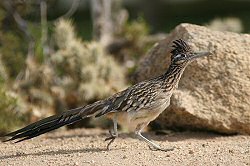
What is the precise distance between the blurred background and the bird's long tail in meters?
2.24

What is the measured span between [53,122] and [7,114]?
2490mm

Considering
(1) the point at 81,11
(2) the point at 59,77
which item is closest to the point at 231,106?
(2) the point at 59,77

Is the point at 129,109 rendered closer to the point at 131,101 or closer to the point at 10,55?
the point at 131,101

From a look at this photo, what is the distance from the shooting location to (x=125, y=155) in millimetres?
7469

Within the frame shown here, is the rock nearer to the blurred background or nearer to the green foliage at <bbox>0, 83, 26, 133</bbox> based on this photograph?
the blurred background

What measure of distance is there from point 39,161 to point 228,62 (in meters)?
3.07

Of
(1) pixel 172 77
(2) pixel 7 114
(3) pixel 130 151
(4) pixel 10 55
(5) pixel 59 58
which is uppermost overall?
(4) pixel 10 55

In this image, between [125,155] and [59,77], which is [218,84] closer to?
[125,155]

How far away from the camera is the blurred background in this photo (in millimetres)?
10820

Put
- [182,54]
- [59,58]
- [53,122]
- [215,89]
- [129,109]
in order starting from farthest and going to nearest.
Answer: [59,58] → [215,89] → [182,54] → [129,109] → [53,122]

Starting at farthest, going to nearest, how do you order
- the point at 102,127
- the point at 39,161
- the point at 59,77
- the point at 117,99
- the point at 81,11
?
the point at 81,11
the point at 59,77
the point at 102,127
the point at 117,99
the point at 39,161

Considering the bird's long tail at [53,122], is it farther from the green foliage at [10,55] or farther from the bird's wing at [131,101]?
the green foliage at [10,55]

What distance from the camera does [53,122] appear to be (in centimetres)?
768

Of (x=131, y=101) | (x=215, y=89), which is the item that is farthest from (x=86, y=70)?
(x=131, y=101)
